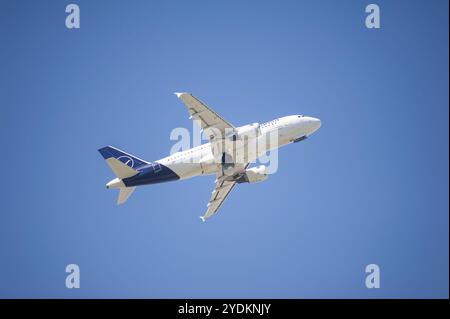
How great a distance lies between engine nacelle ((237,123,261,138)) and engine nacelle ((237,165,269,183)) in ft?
22.6

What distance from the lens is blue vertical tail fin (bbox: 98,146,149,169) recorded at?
6538cm

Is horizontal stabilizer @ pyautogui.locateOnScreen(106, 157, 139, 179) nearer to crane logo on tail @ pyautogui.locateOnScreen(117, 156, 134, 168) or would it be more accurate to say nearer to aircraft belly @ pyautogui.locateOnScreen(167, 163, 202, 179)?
crane logo on tail @ pyautogui.locateOnScreen(117, 156, 134, 168)

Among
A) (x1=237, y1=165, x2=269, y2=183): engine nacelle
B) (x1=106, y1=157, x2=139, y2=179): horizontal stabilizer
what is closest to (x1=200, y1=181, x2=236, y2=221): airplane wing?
(x1=237, y1=165, x2=269, y2=183): engine nacelle

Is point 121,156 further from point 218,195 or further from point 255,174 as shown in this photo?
point 255,174

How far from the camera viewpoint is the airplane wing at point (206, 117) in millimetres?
63594

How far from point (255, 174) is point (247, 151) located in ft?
17.7

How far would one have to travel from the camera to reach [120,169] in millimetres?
65312

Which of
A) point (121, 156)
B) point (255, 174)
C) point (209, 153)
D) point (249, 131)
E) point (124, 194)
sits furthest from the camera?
point (255, 174)

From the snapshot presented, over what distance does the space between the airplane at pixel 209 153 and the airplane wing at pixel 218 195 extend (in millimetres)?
3127

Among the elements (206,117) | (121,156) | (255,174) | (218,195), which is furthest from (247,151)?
(121,156)

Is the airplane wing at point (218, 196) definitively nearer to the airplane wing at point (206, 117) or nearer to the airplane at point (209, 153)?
the airplane at point (209, 153)

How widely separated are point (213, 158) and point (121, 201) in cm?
987

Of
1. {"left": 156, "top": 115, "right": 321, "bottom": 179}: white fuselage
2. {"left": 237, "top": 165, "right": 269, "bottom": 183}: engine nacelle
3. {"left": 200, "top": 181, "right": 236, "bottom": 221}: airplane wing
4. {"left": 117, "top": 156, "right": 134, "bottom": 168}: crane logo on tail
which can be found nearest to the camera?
{"left": 117, "top": 156, "right": 134, "bottom": 168}: crane logo on tail

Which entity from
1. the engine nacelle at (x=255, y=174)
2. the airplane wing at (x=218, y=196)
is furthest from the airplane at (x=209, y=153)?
the airplane wing at (x=218, y=196)
